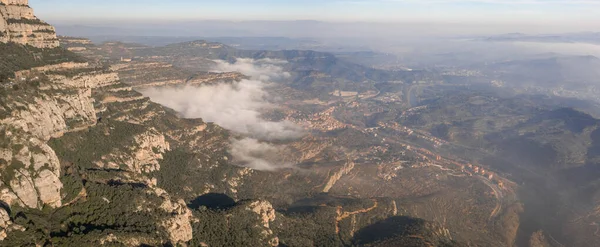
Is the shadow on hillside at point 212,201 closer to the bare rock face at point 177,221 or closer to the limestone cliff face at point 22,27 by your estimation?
the bare rock face at point 177,221

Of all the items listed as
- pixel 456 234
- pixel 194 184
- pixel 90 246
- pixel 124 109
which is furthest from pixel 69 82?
pixel 456 234

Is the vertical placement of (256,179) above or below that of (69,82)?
below

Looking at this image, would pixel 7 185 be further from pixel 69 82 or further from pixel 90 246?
pixel 69 82

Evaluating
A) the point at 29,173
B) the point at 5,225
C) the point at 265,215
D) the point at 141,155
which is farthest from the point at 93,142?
the point at 5,225

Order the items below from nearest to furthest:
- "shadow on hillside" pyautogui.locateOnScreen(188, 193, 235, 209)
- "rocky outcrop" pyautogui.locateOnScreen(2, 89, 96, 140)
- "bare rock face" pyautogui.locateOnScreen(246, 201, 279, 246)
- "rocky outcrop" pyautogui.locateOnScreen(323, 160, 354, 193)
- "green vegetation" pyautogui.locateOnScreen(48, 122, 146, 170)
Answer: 1. "rocky outcrop" pyautogui.locateOnScreen(2, 89, 96, 140)
2. "green vegetation" pyautogui.locateOnScreen(48, 122, 146, 170)
3. "bare rock face" pyautogui.locateOnScreen(246, 201, 279, 246)
4. "shadow on hillside" pyautogui.locateOnScreen(188, 193, 235, 209)
5. "rocky outcrop" pyautogui.locateOnScreen(323, 160, 354, 193)

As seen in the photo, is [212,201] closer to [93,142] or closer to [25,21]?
[93,142]

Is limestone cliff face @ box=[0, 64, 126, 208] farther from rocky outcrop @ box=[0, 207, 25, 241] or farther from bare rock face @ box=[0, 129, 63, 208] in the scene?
rocky outcrop @ box=[0, 207, 25, 241]

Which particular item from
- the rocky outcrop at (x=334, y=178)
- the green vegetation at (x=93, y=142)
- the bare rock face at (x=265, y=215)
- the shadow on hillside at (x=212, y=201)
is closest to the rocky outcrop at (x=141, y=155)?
the green vegetation at (x=93, y=142)

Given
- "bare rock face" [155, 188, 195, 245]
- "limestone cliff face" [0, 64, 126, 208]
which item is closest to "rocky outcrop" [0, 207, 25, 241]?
"limestone cliff face" [0, 64, 126, 208]
